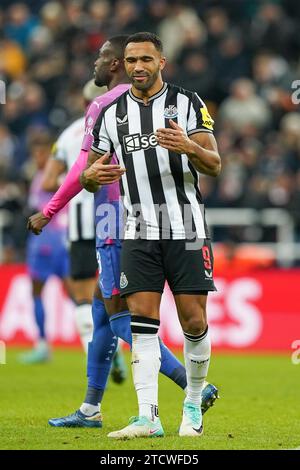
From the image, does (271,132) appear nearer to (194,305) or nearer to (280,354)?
(280,354)

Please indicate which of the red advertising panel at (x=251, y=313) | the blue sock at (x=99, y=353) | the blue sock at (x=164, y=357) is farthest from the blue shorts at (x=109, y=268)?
the red advertising panel at (x=251, y=313)

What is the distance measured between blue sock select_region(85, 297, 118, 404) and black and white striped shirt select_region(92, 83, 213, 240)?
987mm

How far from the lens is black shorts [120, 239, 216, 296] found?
6.77 metres

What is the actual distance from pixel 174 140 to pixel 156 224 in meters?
0.59

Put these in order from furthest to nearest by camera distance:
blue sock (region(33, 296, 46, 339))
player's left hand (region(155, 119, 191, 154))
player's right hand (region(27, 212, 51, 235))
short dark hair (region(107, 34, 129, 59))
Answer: blue sock (region(33, 296, 46, 339)) < short dark hair (region(107, 34, 129, 59)) < player's right hand (region(27, 212, 51, 235)) < player's left hand (region(155, 119, 191, 154))

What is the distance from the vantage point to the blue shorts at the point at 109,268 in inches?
288

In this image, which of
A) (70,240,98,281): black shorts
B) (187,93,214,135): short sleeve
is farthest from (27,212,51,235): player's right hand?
(70,240,98,281): black shorts

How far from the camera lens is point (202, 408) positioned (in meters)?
7.28

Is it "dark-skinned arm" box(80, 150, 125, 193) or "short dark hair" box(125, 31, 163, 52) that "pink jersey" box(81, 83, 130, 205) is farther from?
"short dark hair" box(125, 31, 163, 52)

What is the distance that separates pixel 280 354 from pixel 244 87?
213 inches

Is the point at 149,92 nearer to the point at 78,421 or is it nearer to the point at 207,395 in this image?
the point at 207,395

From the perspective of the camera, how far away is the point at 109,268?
7375 millimetres

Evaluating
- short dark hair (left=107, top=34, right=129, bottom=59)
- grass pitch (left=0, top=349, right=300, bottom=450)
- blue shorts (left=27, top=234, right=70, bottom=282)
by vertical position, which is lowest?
grass pitch (left=0, top=349, right=300, bottom=450)

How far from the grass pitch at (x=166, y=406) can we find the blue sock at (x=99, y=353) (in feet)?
0.87
